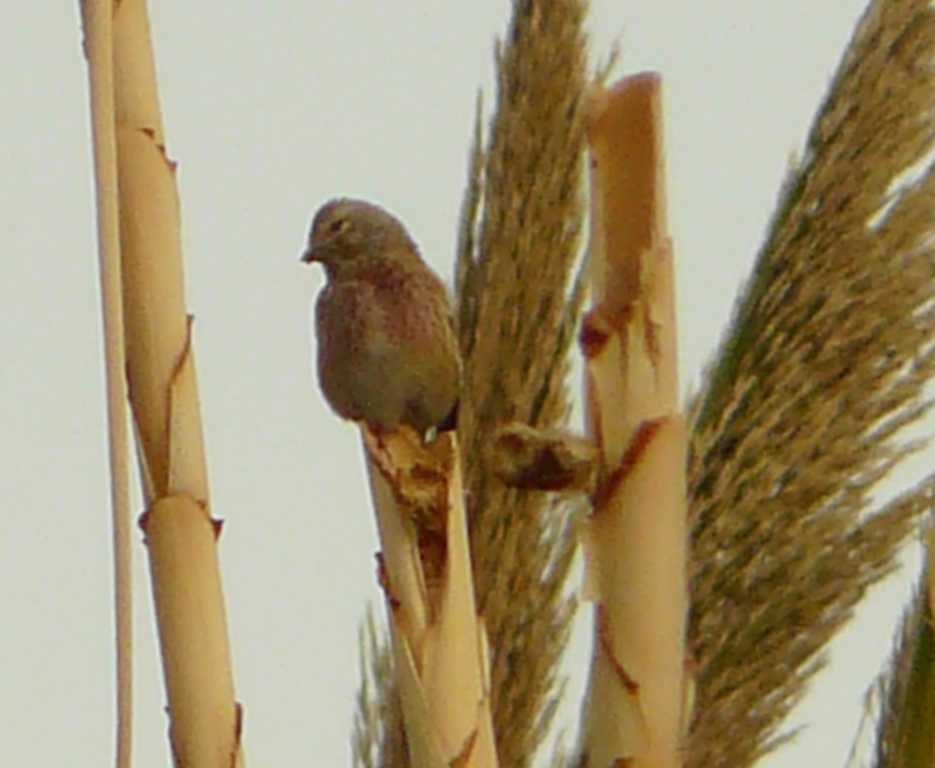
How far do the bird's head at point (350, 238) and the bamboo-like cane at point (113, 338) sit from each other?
3.03ft

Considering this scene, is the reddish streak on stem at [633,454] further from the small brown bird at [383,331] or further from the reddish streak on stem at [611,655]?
the small brown bird at [383,331]

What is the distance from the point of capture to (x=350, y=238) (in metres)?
1.73

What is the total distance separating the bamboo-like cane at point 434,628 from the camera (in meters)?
0.55

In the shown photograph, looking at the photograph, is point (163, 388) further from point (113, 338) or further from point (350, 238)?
point (350, 238)

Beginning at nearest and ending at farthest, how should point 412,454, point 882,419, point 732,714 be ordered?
point 412,454 < point 732,714 < point 882,419

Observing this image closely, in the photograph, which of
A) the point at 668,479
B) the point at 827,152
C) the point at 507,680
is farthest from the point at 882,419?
the point at 668,479

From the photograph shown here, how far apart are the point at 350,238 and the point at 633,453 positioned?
119 centimetres

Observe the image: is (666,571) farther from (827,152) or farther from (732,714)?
(827,152)

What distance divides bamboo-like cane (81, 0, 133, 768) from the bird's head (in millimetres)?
923

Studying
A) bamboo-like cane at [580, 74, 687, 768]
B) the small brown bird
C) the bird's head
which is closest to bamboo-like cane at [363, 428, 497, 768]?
bamboo-like cane at [580, 74, 687, 768]

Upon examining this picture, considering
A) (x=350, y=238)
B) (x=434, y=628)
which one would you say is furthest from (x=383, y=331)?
(x=434, y=628)

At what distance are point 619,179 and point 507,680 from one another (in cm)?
69

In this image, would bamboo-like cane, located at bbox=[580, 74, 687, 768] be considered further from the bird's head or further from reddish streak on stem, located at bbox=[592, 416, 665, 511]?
the bird's head

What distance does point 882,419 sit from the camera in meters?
1.22
